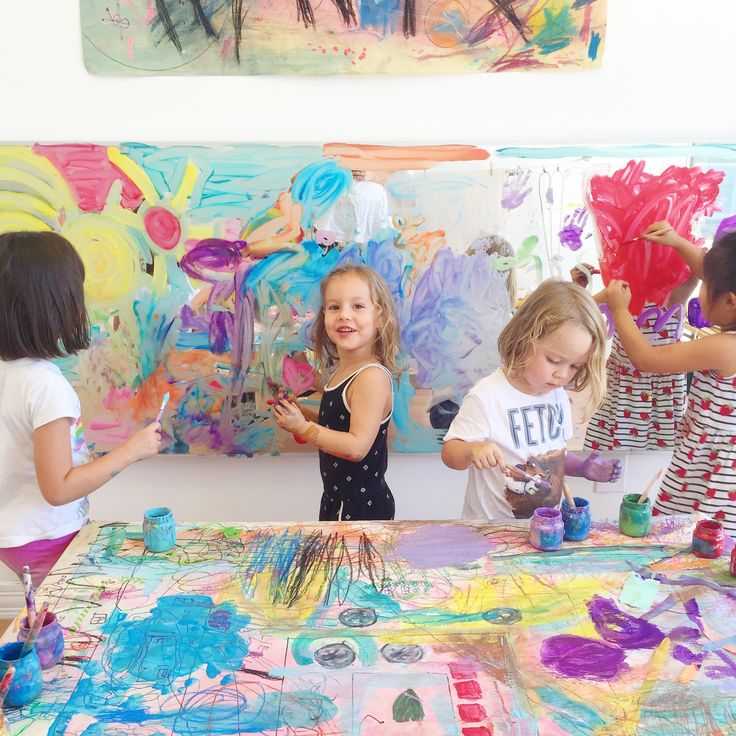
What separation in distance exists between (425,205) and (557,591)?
53.1 inches

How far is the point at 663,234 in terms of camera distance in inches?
92.7

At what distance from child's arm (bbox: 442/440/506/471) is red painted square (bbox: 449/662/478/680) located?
57 centimetres

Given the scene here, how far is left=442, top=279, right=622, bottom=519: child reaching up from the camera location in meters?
1.89

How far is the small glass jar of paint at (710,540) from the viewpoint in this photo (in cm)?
165

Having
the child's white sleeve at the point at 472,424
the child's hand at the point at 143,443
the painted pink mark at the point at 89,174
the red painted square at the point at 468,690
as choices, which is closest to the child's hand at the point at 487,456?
the child's white sleeve at the point at 472,424

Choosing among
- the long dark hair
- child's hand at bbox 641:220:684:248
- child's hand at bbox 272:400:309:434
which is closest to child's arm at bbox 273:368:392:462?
child's hand at bbox 272:400:309:434

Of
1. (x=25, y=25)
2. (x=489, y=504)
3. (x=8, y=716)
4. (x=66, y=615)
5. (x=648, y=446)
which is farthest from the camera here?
(x=648, y=446)

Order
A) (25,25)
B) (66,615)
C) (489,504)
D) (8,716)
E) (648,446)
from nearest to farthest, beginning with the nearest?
(8,716)
(66,615)
(489,504)
(25,25)
(648,446)

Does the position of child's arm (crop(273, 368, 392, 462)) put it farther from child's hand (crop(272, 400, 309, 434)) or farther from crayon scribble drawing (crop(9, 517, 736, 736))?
crayon scribble drawing (crop(9, 517, 736, 736))

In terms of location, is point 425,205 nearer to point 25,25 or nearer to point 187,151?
point 187,151

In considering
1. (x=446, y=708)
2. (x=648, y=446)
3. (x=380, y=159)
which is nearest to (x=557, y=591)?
(x=446, y=708)

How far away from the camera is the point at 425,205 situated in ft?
7.68

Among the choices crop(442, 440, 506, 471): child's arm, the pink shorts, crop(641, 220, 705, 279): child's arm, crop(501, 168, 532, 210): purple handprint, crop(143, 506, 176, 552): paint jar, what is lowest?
the pink shorts

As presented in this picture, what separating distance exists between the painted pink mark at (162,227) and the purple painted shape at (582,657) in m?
1.71
